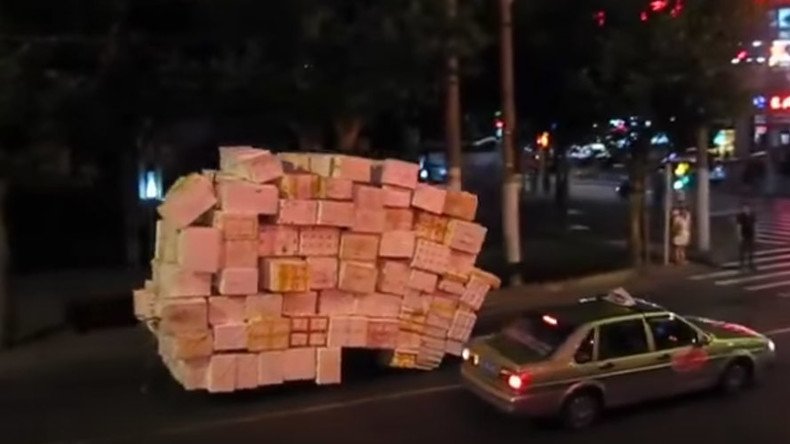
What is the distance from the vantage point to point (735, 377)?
1576cm

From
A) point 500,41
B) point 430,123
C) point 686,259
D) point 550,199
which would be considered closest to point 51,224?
point 430,123

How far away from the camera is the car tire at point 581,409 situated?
557 inches

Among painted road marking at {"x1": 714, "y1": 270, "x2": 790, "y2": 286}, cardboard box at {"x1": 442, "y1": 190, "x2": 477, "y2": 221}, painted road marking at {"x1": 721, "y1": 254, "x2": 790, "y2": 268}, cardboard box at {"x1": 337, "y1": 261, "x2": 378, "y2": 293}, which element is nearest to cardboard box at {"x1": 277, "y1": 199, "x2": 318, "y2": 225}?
cardboard box at {"x1": 337, "y1": 261, "x2": 378, "y2": 293}

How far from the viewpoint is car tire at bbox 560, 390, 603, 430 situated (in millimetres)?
14148

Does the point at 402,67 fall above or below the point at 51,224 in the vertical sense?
above

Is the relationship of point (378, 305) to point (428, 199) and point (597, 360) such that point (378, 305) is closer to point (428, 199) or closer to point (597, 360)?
point (428, 199)

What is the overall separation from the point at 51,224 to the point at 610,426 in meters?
22.6

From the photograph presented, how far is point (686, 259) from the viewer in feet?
101

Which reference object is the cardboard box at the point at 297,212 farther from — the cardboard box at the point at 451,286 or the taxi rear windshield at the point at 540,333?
the taxi rear windshield at the point at 540,333

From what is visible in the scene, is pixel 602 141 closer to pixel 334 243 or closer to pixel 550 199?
pixel 334 243

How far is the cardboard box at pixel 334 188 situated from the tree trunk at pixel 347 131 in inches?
291

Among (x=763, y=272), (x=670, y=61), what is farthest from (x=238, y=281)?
(x=763, y=272)

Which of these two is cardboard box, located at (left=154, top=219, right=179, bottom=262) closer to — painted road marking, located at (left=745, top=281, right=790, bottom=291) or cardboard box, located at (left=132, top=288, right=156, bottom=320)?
cardboard box, located at (left=132, top=288, right=156, bottom=320)

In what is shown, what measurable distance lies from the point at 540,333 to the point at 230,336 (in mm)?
3435
